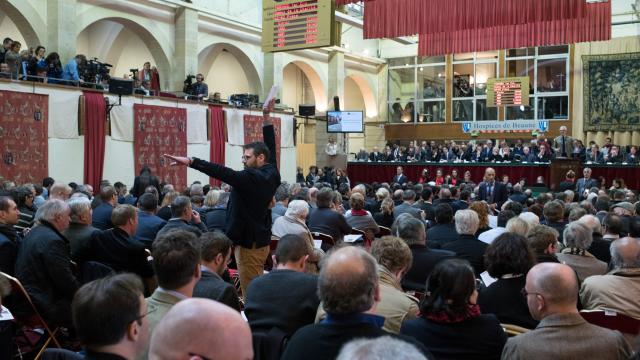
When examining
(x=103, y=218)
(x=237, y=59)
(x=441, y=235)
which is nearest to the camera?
(x=441, y=235)

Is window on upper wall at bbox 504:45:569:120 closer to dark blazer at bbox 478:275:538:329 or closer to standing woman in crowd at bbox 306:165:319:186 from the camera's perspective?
standing woman in crowd at bbox 306:165:319:186

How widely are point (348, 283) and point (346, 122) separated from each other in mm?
20348

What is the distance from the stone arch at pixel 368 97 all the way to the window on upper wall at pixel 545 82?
6.00 meters

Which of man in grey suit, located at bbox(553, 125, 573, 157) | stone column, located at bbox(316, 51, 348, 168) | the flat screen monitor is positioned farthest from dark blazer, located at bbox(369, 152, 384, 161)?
man in grey suit, located at bbox(553, 125, 573, 157)

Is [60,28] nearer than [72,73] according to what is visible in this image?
No

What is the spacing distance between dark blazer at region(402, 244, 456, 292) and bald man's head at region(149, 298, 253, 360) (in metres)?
3.23

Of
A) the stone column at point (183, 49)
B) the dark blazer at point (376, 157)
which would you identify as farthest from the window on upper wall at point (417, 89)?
the stone column at point (183, 49)

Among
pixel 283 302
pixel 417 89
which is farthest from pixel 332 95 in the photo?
pixel 283 302

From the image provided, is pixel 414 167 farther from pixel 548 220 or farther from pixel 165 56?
pixel 548 220

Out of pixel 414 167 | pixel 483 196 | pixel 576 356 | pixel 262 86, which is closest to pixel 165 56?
pixel 262 86

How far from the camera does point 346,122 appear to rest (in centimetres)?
2259

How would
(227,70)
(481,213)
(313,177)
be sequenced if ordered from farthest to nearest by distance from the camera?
(227,70), (313,177), (481,213)

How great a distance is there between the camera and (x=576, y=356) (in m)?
2.50

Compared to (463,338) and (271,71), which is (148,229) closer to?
(463,338)
